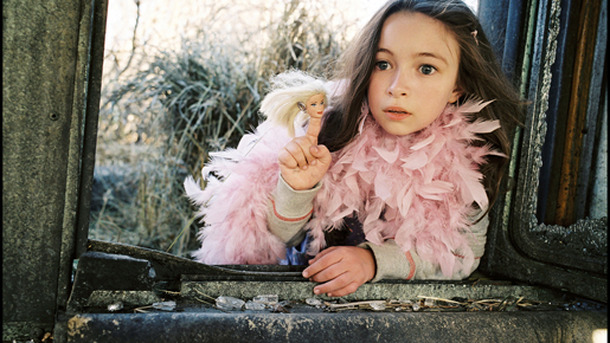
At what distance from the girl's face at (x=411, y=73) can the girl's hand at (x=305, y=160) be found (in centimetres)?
23

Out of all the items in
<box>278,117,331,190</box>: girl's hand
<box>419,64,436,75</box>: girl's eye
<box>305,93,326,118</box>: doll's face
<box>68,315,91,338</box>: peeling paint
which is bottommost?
<box>68,315,91,338</box>: peeling paint

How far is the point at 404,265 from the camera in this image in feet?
5.15

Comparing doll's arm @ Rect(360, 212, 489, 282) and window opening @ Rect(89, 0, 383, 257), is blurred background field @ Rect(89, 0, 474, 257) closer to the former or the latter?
window opening @ Rect(89, 0, 383, 257)

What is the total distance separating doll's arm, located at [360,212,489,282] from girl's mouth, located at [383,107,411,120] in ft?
A: 1.35

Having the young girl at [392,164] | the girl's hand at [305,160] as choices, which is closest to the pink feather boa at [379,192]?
the young girl at [392,164]

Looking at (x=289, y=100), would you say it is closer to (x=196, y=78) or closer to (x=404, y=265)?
(x=404, y=265)

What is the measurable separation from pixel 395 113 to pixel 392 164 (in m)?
0.17

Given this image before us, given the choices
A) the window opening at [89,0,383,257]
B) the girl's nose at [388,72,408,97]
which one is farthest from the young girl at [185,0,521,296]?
the window opening at [89,0,383,257]

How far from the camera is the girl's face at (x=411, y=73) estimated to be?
154cm

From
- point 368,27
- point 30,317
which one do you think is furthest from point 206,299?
point 368,27

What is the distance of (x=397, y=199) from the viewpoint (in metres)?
1.59

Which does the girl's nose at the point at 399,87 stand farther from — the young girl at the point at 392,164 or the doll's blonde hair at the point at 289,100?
the doll's blonde hair at the point at 289,100

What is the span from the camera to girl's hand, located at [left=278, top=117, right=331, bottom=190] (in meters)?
1.55

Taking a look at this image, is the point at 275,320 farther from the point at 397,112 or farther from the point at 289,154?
the point at 397,112
